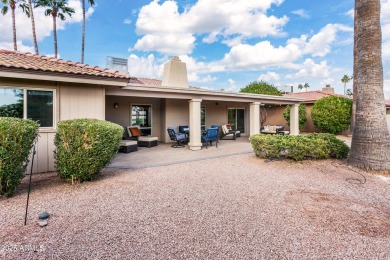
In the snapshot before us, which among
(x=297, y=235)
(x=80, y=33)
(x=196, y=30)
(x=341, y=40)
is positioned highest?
(x=80, y=33)

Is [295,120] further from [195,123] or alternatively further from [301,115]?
[195,123]

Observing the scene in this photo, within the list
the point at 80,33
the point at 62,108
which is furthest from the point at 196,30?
the point at 62,108

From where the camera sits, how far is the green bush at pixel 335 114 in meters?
16.7

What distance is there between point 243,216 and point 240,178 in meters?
2.40

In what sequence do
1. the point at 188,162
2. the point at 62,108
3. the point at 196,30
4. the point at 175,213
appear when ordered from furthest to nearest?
the point at 196,30 < the point at 188,162 < the point at 62,108 < the point at 175,213

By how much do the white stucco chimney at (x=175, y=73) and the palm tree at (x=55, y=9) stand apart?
48.0 feet

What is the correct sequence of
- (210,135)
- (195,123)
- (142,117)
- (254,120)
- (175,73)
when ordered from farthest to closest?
1. (175,73)
2. (142,117)
3. (254,120)
4. (210,135)
5. (195,123)

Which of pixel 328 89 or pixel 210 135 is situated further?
pixel 328 89

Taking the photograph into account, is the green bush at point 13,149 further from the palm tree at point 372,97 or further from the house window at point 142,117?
the palm tree at point 372,97

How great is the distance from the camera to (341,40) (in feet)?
45.4

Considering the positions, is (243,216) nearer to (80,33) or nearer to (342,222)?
(342,222)

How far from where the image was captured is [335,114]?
16734mm

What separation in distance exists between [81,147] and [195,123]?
622cm

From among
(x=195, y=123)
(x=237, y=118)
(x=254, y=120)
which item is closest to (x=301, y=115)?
(x=237, y=118)
